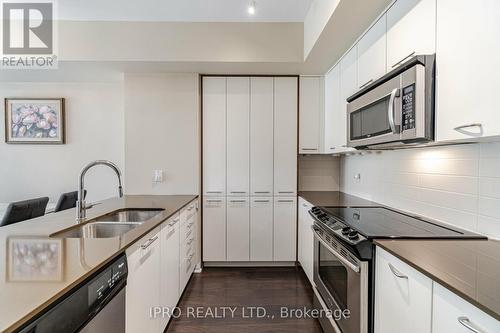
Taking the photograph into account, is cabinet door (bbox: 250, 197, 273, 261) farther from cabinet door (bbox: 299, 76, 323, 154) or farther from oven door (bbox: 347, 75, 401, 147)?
oven door (bbox: 347, 75, 401, 147)

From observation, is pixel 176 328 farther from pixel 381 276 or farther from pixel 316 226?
pixel 381 276

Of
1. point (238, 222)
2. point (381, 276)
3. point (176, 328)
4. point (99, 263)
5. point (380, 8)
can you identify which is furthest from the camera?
point (238, 222)

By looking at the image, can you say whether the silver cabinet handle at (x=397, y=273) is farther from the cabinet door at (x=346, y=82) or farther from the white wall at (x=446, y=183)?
the cabinet door at (x=346, y=82)

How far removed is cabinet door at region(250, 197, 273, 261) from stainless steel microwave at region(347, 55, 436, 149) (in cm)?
170

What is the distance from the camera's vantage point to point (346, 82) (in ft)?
8.46

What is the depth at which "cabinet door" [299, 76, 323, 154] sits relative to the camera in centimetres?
332

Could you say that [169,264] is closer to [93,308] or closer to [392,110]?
[93,308]

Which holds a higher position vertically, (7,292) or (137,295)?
(7,292)

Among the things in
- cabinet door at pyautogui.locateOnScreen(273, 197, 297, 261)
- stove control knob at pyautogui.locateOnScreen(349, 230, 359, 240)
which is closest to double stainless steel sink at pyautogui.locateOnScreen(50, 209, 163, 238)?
stove control knob at pyautogui.locateOnScreen(349, 230, 359, 240)

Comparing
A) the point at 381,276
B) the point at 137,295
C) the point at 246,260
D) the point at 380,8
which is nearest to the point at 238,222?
the point at 246,260

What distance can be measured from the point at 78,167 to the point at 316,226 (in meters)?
3.26

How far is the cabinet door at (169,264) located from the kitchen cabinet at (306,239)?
124 centimetres

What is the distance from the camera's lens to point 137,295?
1.47 metres

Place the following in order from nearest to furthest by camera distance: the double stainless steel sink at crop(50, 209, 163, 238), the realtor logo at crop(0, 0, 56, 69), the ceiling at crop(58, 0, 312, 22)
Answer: the double stainless steel sink at crop(50, 209, 163, 238), the ceiling at crop(58, 0, 312, 22), the realtor logo at crop(0, 0, 56, 69)
